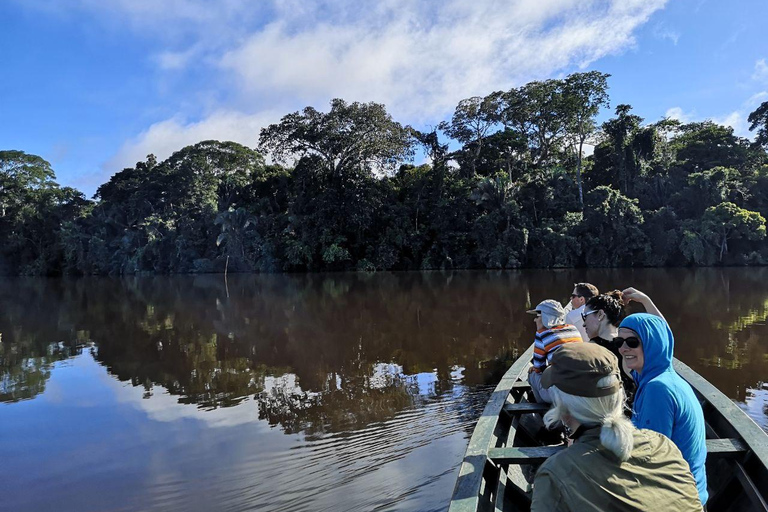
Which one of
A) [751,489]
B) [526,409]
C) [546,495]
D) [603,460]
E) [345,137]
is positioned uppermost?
[345,137]

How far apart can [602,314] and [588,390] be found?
2.34m

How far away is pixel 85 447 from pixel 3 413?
6.57 ft

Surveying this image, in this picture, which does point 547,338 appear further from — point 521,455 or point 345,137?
point 345,137

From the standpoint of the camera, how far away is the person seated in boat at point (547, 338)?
369 cm

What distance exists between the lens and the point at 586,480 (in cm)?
126

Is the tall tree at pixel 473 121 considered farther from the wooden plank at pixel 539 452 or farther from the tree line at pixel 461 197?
the wooden plank at pixel 539 452

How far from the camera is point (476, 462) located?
8.41ft

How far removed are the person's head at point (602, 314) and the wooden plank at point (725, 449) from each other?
0.97 meters

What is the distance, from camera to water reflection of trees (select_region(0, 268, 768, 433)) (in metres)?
6.28

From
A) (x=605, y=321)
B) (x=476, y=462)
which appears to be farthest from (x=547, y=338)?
(x=476, y=462)

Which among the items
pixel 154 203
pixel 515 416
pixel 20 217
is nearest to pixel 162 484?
pixel 515 416

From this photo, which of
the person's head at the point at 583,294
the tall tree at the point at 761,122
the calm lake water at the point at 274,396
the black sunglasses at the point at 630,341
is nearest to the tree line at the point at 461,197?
the tall tree at the point at 761,122

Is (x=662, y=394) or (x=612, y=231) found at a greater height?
(x=612, y=231)

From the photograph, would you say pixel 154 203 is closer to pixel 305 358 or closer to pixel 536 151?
pixel 536 151
